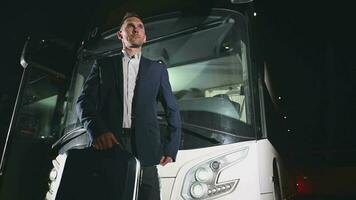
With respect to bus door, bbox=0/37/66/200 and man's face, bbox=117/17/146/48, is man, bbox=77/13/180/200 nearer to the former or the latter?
man's face, bbox=117/17/146/48

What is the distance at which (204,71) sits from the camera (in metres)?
3.38

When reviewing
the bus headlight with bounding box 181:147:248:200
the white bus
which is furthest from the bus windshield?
the bus headlight with bounding box 181:147:248:200

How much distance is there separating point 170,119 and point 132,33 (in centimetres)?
99

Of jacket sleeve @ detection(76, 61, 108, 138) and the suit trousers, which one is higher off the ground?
jacket sleeve @ detection(76, 61, 108, 138)

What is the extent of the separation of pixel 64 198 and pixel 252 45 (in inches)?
83.0

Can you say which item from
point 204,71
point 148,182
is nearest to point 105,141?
point 148,182

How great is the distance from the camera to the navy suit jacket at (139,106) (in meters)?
3.11

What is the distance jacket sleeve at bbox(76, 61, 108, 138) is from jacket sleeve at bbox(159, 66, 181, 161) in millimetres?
546

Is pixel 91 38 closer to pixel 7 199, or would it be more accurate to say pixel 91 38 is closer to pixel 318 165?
pixel 7 199

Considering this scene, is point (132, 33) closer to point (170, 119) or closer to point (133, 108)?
point (133, 108)

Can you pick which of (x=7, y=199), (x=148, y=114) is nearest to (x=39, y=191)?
(x=7, y=199)

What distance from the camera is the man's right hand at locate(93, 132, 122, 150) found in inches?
124

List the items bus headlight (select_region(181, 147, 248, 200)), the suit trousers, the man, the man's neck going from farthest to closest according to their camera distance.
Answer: the man's neck → the man → the suit trousers → bus headlight (select_region(181, 147, 248, 200))

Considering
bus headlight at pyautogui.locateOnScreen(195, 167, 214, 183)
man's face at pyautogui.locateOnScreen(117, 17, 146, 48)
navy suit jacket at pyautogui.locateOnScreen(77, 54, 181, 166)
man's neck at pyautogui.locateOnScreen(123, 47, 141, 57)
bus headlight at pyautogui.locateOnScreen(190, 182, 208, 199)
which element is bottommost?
bus headlight at pyautogui.locateOnScreen(190, 182, 208, 199)
